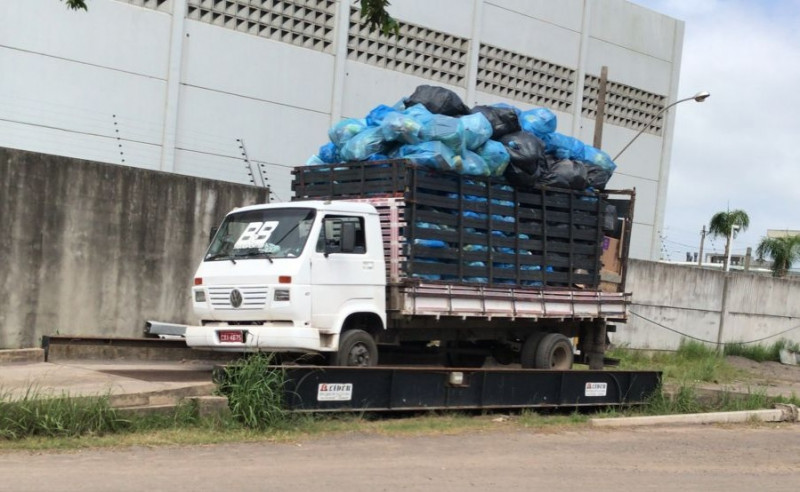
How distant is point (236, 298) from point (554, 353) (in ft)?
16.6

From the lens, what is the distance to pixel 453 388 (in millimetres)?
11750

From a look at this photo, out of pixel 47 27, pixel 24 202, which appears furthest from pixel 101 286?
pixel 47 27

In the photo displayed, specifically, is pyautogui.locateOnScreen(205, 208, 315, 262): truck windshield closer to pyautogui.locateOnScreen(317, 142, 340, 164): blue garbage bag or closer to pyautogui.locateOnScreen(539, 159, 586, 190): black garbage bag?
pyautogui.locateOnScreen(317, 142, 340, 164): blue garbage bag

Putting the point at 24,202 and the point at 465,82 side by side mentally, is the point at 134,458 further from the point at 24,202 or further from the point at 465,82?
the point at 465,82

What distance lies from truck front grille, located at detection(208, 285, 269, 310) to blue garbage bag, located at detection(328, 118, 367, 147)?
2749mm

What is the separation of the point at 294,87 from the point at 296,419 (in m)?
16.9

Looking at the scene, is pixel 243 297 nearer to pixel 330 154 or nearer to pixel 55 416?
pixel 55 416

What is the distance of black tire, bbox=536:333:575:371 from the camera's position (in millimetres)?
13836

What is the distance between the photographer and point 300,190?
13234 mm

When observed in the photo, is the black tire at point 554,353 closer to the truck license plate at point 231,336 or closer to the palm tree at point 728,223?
the truck license plate at point 231,336

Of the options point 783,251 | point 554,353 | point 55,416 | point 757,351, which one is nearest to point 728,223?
point 783,251

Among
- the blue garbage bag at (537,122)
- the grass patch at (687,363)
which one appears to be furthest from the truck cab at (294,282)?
the grass patch at (687,363)

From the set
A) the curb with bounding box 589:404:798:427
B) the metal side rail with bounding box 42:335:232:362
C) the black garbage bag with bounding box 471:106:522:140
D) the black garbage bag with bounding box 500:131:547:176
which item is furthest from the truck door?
the curb with bounding box 589:404:798:427

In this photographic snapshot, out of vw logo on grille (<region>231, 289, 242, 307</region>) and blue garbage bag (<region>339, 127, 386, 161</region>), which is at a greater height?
blue garbage bag (<region>339, 127, 386, 161</region>)
